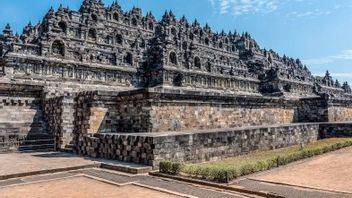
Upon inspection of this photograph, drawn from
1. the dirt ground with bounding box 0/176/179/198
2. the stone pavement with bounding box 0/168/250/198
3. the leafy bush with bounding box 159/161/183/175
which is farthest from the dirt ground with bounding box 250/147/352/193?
the dirt ground with bounding box 0/176/179/198

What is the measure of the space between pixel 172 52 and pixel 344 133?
22.1 m

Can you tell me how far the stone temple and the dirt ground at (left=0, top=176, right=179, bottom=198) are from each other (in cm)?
249

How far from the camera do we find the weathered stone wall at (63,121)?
16.6 metres

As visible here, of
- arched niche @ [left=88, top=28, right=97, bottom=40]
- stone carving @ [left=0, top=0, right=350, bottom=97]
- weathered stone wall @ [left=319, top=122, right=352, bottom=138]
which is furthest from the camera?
arched niche @ [left=88, top=28, right=97, bottom=40]

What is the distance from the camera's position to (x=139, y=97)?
1462cm

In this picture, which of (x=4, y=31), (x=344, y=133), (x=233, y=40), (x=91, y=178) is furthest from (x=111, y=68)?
(x=233, y=40)

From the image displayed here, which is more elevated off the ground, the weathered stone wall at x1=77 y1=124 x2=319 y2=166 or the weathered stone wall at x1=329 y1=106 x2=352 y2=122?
the weathered stone wall at x1=329 y1=106 x2=352 y2=122

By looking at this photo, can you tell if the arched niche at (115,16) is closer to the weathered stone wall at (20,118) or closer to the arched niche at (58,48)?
the arched niche at (58,48)

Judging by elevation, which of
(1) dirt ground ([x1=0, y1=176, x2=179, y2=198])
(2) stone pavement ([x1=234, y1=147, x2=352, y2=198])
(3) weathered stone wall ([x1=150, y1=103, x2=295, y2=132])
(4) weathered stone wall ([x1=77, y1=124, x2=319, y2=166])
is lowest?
(1) dirt ground ([x1=0, y1=176, x2=179, y2=198])

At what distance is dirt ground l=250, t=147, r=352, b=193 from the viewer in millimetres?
8219

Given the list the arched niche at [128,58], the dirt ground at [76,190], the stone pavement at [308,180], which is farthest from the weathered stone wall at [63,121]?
the arched niche at [128,58]

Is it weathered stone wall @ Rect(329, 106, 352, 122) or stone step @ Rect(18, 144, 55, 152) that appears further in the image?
weathered stone wall @ Rect(329, 106, 352, 122)

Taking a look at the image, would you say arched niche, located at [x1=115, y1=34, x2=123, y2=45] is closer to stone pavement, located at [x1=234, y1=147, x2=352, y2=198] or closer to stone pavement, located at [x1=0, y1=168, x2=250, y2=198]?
stone pavement, located at [x1=0, y1=168, x2=250, y2=198]

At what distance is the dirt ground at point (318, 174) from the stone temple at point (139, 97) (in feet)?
10.6
